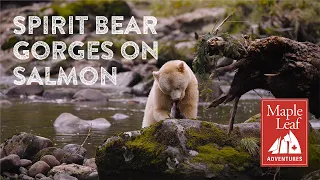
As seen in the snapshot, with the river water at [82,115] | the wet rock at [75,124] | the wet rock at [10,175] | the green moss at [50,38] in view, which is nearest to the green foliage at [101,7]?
the green moss at [50,38]

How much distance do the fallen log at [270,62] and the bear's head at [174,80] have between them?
1.10 meters

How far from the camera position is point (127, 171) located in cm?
755

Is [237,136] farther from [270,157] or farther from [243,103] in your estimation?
[243,103]

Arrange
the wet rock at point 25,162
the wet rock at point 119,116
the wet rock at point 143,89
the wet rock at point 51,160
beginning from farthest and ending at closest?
the wet rock at point 143,89, the wet rock at point 119,116, the wet rock at point 51,160, the wet rock at point 25,162

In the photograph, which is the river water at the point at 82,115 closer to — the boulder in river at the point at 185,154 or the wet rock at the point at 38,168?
the wet rock at the point at 38,168

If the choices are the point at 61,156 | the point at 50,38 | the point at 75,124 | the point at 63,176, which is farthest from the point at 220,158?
the point at 50,38

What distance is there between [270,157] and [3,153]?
4.08 metres

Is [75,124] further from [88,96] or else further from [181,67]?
[88,96]

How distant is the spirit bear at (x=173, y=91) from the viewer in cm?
873

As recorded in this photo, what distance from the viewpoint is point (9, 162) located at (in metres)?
8.20

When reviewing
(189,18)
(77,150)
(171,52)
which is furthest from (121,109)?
(189,18)

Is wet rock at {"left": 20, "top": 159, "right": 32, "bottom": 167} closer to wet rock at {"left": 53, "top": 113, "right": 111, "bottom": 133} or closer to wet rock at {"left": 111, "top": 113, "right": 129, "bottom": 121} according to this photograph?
wet rock at {"left": 53, "top": 113, "right": 111, "bottom": 133}

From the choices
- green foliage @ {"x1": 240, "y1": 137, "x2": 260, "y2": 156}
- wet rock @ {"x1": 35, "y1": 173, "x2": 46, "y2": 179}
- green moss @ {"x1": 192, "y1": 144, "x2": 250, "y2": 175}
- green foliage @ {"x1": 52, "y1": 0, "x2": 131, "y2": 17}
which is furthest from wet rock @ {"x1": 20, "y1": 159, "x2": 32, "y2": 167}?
green foliage @ {"x1": 52, "y1": 0, "x2": 131, "y2": 17}

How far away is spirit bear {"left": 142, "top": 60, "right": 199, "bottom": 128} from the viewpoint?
8727 mm
